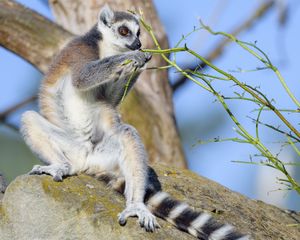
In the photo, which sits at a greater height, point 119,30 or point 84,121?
point 119,30

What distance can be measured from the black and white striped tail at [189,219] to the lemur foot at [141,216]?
262 millimetres

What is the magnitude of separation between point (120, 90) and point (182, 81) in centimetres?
388

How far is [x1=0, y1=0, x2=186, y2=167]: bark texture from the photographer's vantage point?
901cm

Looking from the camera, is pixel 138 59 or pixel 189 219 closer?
pixel 189 219

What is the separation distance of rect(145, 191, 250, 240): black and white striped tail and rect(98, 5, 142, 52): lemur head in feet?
5.63

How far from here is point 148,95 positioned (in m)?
9.43

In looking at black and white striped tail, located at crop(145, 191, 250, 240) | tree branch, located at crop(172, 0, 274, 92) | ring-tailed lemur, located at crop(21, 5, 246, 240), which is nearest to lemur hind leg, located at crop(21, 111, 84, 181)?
ring-tailed lemur, located at crop(21, 5, 246, 240)

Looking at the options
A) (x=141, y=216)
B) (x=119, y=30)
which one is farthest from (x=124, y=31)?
(x=141, y=216)

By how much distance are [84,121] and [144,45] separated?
3.16 m

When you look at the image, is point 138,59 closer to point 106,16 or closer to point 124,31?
point 124,31

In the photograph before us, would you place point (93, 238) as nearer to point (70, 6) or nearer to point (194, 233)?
point (194, 233)

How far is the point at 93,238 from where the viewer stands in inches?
197

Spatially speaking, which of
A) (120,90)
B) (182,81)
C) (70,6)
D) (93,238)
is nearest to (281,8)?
(182,81)

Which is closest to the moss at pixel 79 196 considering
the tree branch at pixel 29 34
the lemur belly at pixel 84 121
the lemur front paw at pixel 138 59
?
the lemur belly at pixel 84 121
